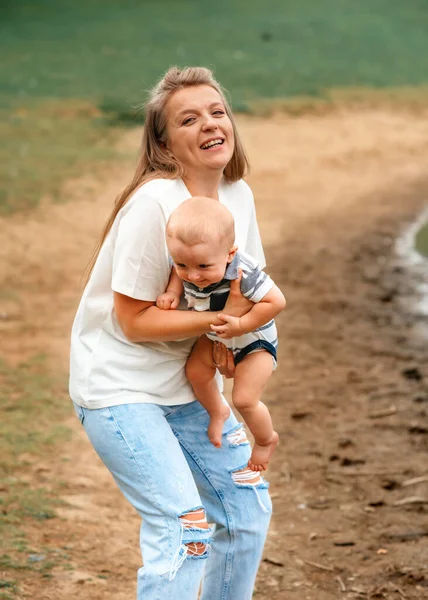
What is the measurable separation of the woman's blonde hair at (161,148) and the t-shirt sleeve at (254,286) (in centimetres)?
34

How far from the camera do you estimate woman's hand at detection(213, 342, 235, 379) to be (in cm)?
280

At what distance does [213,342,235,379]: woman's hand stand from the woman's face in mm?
486

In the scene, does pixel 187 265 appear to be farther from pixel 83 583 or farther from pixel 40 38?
pixel 40 38

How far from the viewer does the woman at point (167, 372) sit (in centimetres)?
262

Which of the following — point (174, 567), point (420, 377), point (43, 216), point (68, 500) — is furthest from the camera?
point (43, 216)

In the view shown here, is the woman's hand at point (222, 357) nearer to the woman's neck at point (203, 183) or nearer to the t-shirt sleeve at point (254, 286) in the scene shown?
the t-shirt sleeve at point (254, 286)

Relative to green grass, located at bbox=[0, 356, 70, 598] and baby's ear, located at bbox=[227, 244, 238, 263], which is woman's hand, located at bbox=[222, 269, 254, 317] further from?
green grass, located at bbox=[0, 356, 70, 598]

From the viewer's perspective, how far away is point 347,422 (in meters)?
5.74

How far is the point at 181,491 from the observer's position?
2.62 m

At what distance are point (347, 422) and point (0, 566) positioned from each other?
8.04ft

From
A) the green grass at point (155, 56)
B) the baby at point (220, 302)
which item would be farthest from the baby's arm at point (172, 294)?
the green grass at point (155, 56)

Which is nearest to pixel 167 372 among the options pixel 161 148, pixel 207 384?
pixel 207 384

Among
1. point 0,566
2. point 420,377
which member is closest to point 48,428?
point 0,566

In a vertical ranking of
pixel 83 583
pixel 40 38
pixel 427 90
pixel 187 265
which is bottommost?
pixel 83 583
